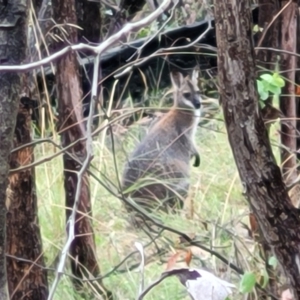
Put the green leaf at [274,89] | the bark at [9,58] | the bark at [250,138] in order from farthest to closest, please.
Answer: the green leaf at [274,89] → the bark at [250,138] → the bark at [9,58]

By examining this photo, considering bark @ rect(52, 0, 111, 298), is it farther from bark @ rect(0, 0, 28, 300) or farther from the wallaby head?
the wallaby head

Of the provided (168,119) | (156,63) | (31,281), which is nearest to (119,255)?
(31,281)

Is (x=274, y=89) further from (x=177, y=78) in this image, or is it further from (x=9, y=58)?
(x=177, y=78)

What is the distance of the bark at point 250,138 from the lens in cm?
172

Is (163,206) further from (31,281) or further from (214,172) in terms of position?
(31,281)

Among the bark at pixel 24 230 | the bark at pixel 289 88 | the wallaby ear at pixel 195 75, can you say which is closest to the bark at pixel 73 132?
the bark at pixel 24 230

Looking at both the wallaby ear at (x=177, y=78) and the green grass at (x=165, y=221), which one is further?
the wallaby ear at (x=177, y=78)

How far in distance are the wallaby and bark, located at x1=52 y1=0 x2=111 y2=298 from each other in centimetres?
51

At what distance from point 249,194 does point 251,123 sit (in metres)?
0.16

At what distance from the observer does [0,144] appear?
4.77 ft

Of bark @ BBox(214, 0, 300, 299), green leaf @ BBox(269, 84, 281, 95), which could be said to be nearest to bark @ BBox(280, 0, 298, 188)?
green leaf @ BBox(269, 84, 281, 95)

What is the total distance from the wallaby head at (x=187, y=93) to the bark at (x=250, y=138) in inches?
137

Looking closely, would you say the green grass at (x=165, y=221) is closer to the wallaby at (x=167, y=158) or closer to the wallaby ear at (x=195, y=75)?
the wallaby at (x=167, y=158)

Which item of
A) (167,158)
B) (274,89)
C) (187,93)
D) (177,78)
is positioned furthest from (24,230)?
(177,78)
